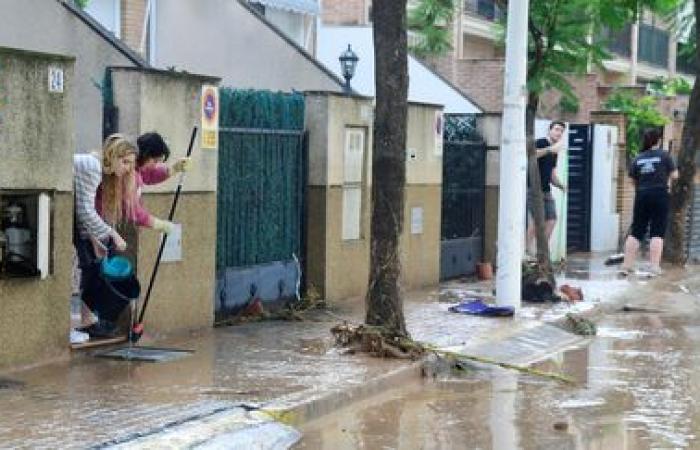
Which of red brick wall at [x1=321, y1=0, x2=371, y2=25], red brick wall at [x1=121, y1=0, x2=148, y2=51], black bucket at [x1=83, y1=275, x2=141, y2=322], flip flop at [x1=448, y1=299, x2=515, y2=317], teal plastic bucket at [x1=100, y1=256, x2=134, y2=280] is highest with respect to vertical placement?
red brick wall at [x1=321, y1=0, x2=371, y2=25]

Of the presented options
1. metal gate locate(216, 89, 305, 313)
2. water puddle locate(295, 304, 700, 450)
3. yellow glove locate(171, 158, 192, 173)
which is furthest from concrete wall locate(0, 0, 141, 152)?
water puddle locate(295, 304, 700, 450)

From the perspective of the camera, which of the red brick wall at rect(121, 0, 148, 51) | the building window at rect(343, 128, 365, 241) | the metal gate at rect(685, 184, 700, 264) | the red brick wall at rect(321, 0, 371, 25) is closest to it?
the building window at rect(343, 128, 365, 241)

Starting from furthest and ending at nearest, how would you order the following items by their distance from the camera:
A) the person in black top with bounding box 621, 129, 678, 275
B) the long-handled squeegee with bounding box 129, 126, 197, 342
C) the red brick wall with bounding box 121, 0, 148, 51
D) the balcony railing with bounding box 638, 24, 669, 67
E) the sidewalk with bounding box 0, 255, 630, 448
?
the balcony railing with bounding box 638, 24, 669, 67 → the red brick wall with bounding box 121, 0, 148, 51 → the person in black top with bounding box 621, 129, 678, 275 → the long-handled squeegee with bounding box 129, 126, 197, 342 → the sidewalk with bounding box 0, 255, 630, 448

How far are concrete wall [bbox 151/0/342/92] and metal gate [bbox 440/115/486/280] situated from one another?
2.47 meters

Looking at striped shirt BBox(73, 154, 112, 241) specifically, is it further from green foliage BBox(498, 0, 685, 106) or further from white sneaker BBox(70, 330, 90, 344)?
green foliage BBox(498, 0, 685, 106)

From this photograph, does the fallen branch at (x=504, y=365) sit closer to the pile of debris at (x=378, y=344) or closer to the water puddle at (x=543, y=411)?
the water puddle at (x=543, y=411)

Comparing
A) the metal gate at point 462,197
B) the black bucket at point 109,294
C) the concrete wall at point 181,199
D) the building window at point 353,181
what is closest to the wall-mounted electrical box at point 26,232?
the black bucket at point 109,294

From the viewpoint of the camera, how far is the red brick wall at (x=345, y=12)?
2630 cm

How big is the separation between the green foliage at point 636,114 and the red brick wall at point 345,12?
18.7 ft

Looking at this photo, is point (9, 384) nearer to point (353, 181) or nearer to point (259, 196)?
point (259, 196)

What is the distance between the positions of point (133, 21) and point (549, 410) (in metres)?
11.2

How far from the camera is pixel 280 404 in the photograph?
7938 millimetres

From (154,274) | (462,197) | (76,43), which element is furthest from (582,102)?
(154,274)

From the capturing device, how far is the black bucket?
9.57 metres
